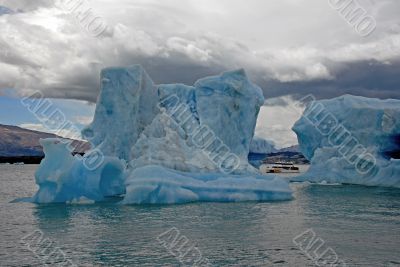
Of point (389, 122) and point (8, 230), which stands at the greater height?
point (389, 122)

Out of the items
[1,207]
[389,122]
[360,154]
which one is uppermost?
[389,122]

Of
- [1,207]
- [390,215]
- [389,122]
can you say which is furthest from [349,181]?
[1,207]

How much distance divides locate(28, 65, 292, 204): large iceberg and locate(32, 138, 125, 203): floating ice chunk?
43 mm

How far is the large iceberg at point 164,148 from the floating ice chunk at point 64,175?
43mm

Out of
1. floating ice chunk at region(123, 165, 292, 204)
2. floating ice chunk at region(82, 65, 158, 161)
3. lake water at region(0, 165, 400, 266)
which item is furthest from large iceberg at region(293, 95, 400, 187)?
floating ice chunk at region(82, 65, 158, 161)

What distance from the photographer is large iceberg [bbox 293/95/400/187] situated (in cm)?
3816

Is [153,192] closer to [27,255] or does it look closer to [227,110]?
[27,255]

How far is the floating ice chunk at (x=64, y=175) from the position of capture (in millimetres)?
20781

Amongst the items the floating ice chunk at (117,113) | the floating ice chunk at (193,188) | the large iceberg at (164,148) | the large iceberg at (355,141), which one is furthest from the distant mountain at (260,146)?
the floating ice chunk at (193,188)

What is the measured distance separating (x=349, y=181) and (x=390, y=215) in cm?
2147

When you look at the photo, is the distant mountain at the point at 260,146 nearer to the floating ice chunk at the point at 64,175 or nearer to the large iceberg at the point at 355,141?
the large iceberg at the point at 355,141

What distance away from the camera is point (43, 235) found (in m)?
13.4

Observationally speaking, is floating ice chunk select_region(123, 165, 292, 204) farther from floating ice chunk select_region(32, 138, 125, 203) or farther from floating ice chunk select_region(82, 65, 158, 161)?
floating ice chunk select_region(82, 65, 158, 161)

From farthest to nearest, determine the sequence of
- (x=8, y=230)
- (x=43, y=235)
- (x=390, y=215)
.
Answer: (x=390, y=215) < (x=8, y=230) < (x=43, y=235)
